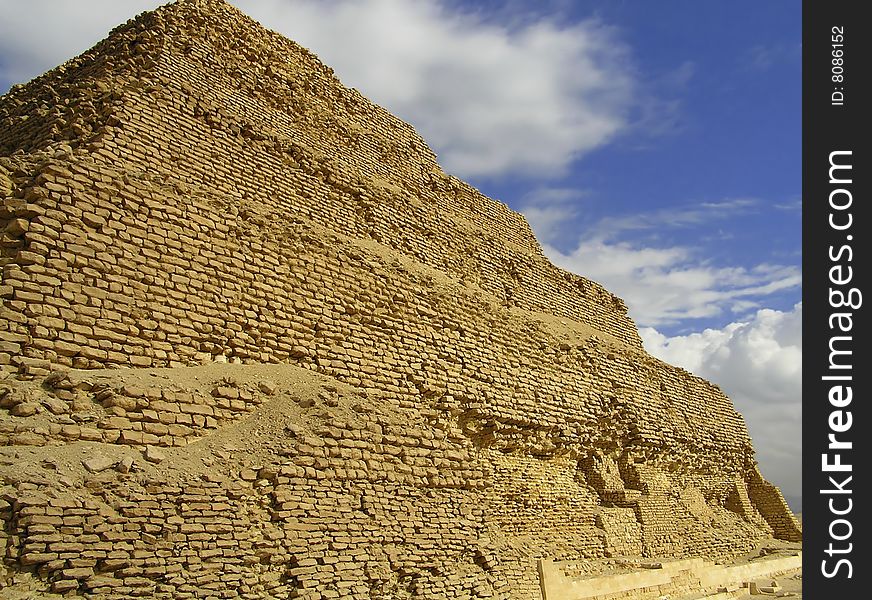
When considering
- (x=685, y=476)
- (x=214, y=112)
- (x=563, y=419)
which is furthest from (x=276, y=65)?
(x=685, y=476)

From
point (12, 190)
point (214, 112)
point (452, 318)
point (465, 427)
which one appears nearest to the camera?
point (12, 190)

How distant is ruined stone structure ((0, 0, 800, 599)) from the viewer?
691 centimetres

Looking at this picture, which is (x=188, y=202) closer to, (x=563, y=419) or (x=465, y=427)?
(x=465, y=427)

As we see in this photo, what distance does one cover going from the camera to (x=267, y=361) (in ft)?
30.9

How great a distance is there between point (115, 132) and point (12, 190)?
160cm

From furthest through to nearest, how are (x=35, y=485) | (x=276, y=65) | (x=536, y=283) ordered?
(x=536, y=283)
(x=276, y=65)
(x=35, y=485)

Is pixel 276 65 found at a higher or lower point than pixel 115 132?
higher

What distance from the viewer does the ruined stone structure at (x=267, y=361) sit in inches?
272

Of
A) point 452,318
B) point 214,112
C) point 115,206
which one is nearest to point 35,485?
point 115,206

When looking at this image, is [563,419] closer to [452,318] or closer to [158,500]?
[452,318]

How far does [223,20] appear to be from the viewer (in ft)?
42.9

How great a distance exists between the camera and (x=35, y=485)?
20.3 feet
